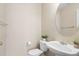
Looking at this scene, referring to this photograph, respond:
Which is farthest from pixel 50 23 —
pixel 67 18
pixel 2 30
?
pixel 2 30

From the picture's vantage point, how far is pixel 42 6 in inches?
63.3

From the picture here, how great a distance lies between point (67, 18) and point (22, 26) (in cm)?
49

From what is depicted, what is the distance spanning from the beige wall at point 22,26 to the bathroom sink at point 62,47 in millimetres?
152

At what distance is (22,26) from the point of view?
159 centimetres

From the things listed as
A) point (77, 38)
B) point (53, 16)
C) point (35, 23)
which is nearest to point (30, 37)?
point (35, 23)

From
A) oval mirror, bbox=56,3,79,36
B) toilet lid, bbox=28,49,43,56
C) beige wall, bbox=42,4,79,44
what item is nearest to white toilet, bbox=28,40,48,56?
toilet lid, bbox=28,49,43,56

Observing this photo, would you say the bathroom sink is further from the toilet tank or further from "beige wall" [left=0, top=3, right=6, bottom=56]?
"beige wall" [left=0, top=3, right=6, bottom=56]

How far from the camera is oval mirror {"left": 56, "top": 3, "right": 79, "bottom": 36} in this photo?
1.59 m

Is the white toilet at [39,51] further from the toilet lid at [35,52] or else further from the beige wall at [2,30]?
the beige wall at [2,30]

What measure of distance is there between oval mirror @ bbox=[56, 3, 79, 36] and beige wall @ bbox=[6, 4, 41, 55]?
0.22 meters

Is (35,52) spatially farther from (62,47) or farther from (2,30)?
(2,30)

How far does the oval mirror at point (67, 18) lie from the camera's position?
1589 millimetres

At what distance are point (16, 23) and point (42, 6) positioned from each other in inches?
13.2

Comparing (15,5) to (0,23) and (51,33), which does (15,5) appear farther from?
(51,33)
